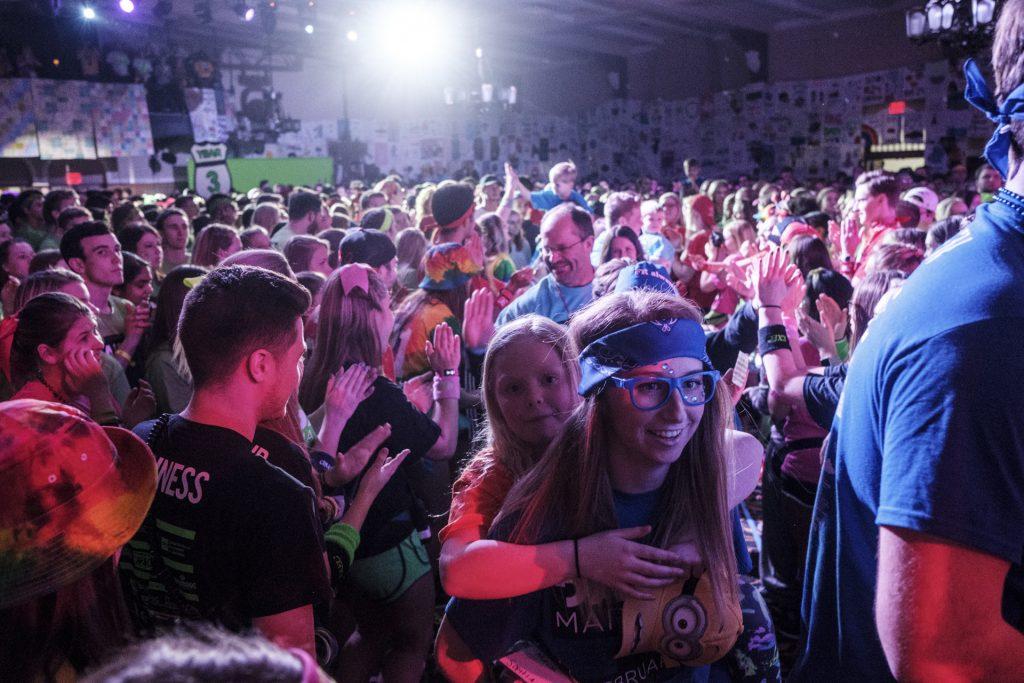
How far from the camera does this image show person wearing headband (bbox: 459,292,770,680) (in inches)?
59.8

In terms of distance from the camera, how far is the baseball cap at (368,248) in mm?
3807

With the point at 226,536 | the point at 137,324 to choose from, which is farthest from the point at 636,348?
the point at 137,324

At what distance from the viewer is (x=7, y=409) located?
45.5 inches

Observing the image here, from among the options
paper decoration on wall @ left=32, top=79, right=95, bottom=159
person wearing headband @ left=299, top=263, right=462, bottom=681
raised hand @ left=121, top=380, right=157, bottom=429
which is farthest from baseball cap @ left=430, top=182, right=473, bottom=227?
paper decoration on wall @ left=32, top=79, right=95, bottom=159

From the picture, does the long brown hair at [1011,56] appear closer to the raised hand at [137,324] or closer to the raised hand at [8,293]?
the raised hand at [137,324]

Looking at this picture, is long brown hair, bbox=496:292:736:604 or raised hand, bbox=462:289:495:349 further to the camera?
raised hand, bbox=462:289:495:349

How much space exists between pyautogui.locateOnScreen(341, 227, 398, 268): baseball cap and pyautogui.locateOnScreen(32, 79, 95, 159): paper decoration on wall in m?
16.1

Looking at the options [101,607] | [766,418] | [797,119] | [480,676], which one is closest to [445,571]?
[480,676]

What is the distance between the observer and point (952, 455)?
34.6 inches

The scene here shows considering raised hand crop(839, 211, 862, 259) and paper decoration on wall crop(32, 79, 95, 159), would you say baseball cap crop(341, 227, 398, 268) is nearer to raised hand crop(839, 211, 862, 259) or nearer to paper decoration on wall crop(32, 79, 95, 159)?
raised hand crop(839, 211, 862, 259)

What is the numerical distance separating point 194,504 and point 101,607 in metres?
0.25

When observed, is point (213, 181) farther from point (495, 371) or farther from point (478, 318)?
point (495, 371)

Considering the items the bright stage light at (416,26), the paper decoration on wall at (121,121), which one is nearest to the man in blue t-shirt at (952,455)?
the bright stage light at (416,26)

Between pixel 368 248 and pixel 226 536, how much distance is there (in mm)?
2491
